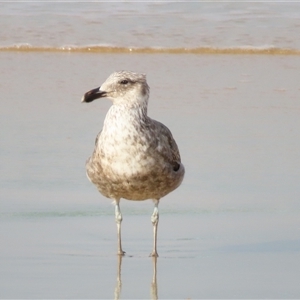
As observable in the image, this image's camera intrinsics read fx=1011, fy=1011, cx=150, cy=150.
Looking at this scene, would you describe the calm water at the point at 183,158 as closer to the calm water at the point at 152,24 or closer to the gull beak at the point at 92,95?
the calm water at the point at 152,24

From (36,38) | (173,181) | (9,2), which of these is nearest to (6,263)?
(173,181)

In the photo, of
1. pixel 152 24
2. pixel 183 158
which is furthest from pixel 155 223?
pixel 152 24

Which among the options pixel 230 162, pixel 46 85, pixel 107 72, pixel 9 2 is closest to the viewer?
pixel 230 162

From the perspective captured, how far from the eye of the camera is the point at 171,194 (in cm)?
798

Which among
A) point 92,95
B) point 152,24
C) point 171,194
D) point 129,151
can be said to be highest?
point 92,95

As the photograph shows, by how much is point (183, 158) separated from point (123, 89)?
7.13ft

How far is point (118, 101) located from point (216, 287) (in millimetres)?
1564

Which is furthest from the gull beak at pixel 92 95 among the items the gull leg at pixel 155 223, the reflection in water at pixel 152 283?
the reflection in water at pixel 152 283

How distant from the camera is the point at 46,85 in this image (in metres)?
11.7

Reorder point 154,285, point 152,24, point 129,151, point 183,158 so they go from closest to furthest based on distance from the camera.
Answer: point 154,285 → point 129,151 → point 183,158 → point 152,24

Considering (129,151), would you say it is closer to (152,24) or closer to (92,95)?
(92,95)

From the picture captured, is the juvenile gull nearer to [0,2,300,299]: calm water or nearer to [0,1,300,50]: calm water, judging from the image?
[0,2,300,299]: calm water

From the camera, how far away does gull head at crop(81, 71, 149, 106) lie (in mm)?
6715

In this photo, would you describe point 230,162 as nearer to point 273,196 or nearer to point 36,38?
point 273,196
